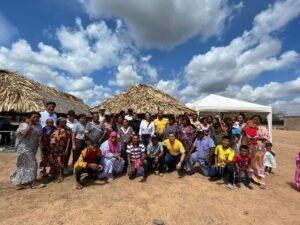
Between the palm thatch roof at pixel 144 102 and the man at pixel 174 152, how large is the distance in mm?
3655

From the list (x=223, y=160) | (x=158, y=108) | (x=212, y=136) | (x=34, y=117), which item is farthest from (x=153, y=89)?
(x=34, y=117)

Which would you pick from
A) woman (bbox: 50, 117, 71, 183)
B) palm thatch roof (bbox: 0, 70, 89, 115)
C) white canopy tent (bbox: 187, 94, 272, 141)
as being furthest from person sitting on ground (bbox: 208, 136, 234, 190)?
palm thatch roof (bbox: 0, 70, 89, 115)

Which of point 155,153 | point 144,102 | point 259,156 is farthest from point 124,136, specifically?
point 144,102

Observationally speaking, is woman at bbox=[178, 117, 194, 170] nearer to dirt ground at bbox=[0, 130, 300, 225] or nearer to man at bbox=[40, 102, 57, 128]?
dirt ground at bbox=[0, 130, 300, 225]

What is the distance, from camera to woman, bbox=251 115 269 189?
19.9 feet

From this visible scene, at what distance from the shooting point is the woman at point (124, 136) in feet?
21.4

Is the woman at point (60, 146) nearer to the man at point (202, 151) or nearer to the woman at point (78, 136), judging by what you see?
the woman at point (78, 136)

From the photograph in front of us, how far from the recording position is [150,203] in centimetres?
468

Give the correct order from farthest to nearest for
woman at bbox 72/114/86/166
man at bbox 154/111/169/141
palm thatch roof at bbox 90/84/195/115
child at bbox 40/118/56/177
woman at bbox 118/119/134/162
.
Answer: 1. palm thatch roof at bbox 90/84/195/115
2. man at bbox 154/111/169/141
3. woman at bbox 118/119/134/162
4. woman at bbox 72/114/86/166
5. child at bbox 40/118/56/177

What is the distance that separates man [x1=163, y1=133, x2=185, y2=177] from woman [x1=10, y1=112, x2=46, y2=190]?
3384 mm

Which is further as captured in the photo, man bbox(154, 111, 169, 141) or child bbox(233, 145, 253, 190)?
man bbox(154, 111, 169, 141)

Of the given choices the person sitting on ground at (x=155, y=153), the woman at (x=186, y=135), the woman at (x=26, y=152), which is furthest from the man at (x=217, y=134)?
the woman at (x=26, y=152)

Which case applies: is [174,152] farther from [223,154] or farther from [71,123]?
[71,123]

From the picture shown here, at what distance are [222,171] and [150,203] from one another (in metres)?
2.38
